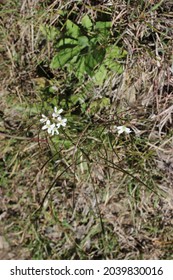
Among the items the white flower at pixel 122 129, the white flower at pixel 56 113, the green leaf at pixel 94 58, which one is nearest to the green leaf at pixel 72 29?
the green leaf at pixel 94 58

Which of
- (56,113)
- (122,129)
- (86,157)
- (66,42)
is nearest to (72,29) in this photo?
(66,42)

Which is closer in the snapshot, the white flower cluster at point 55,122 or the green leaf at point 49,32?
the white flower cluster at point 55,122

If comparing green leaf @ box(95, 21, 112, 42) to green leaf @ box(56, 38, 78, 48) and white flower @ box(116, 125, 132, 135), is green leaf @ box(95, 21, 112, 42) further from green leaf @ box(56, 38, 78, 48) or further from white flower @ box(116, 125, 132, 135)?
white flower @ box(116, 125, 132, 135)

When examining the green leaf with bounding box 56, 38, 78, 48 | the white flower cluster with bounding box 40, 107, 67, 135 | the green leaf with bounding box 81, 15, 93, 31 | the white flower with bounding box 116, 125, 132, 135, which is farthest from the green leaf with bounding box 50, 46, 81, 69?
the white flower with bounding box 116, 125, 132, 135

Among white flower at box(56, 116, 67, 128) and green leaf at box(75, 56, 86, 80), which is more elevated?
green leaf at box(75, 56, 86, 80)

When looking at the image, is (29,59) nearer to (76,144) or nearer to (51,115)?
(51,115)

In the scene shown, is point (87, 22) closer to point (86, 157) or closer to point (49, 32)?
point (49, 32)

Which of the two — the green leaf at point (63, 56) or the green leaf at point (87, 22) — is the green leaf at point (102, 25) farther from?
the green leaf at point (63, 56)
